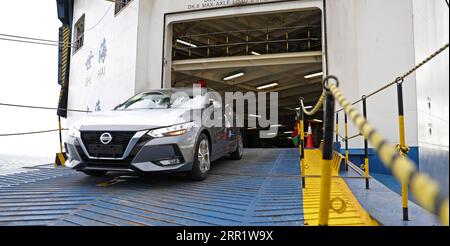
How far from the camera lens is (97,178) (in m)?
3.94

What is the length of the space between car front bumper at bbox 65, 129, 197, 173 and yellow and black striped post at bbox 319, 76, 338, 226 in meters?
2.17

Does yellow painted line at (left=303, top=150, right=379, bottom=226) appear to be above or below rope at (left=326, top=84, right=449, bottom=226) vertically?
below

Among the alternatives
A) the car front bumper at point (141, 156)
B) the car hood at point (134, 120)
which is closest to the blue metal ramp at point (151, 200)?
the car front bumper at point (141, 156)

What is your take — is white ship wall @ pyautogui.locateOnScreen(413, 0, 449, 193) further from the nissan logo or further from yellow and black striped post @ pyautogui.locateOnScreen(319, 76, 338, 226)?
the nissan logo

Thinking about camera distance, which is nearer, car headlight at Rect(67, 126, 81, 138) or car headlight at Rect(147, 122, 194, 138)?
car headlight at Rect(147, 122, 194, 138)

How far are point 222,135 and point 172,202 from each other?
2254mm

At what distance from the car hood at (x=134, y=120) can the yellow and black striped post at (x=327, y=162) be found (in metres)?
2.27

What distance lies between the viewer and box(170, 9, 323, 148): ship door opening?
945cm

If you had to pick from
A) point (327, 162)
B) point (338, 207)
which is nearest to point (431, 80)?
point (338, 207)

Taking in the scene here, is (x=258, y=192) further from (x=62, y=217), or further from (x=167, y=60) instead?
(x=167, y=60)

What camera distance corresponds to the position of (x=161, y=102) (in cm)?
433

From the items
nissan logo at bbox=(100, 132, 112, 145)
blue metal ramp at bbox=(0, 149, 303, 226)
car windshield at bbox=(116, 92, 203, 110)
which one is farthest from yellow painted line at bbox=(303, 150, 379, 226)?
nissan logo at bbox=(100, 132, 112, 145)
